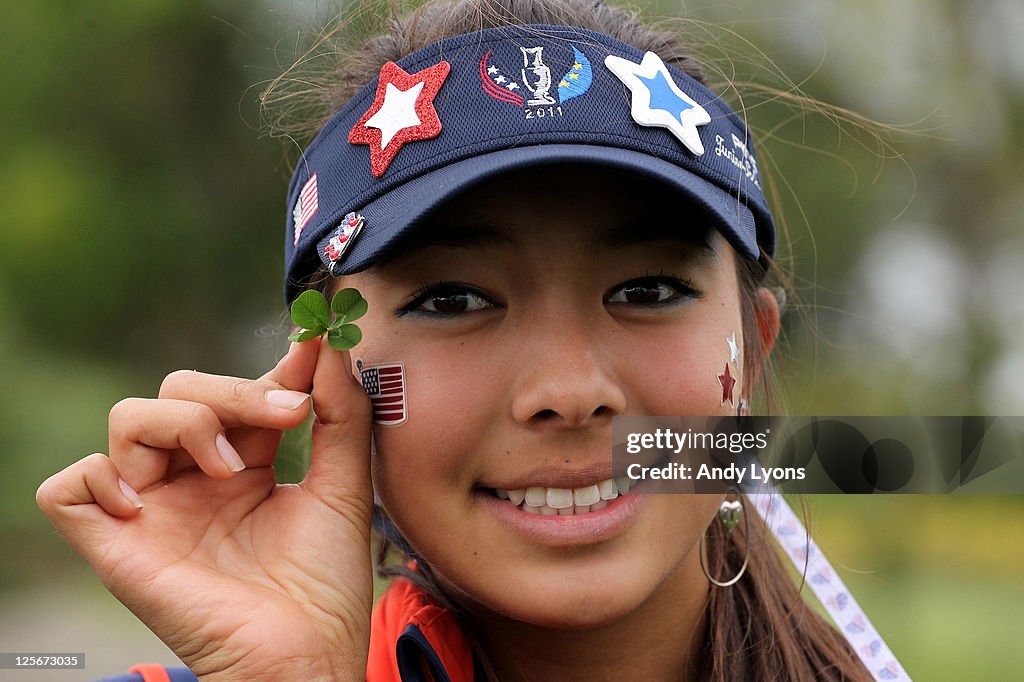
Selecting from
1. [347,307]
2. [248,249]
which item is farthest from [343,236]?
[248,249]

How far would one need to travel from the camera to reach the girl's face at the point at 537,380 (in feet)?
5.97

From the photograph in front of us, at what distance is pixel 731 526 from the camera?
2.31m

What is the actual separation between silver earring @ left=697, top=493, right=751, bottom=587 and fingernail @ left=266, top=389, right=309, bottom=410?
99 centimetres

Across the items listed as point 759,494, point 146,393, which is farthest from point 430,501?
point 146,393

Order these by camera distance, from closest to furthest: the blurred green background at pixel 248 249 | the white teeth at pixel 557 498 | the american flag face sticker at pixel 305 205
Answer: the white teeth at pixel 557 498 < the american flag face sticker at pixel 305 205 < the blurred green background at pixel 248 249

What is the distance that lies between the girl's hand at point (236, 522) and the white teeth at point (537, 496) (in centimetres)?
34

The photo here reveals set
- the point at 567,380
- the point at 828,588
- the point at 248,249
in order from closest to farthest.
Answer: the point at 567,380
the point at 828,588
the point at 248,249

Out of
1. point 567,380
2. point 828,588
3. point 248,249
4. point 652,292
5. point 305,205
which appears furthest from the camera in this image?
point 248,249

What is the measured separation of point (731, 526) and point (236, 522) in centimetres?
115

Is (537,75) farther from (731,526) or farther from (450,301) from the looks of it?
(731,526)

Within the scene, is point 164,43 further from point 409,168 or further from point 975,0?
point 409,168

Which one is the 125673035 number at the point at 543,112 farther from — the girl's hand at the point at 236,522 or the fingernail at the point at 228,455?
the fingernail at the point at 228,455

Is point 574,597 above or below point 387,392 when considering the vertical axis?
below

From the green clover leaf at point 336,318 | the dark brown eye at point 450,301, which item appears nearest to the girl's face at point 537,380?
the dark brown eye at point 450,301
